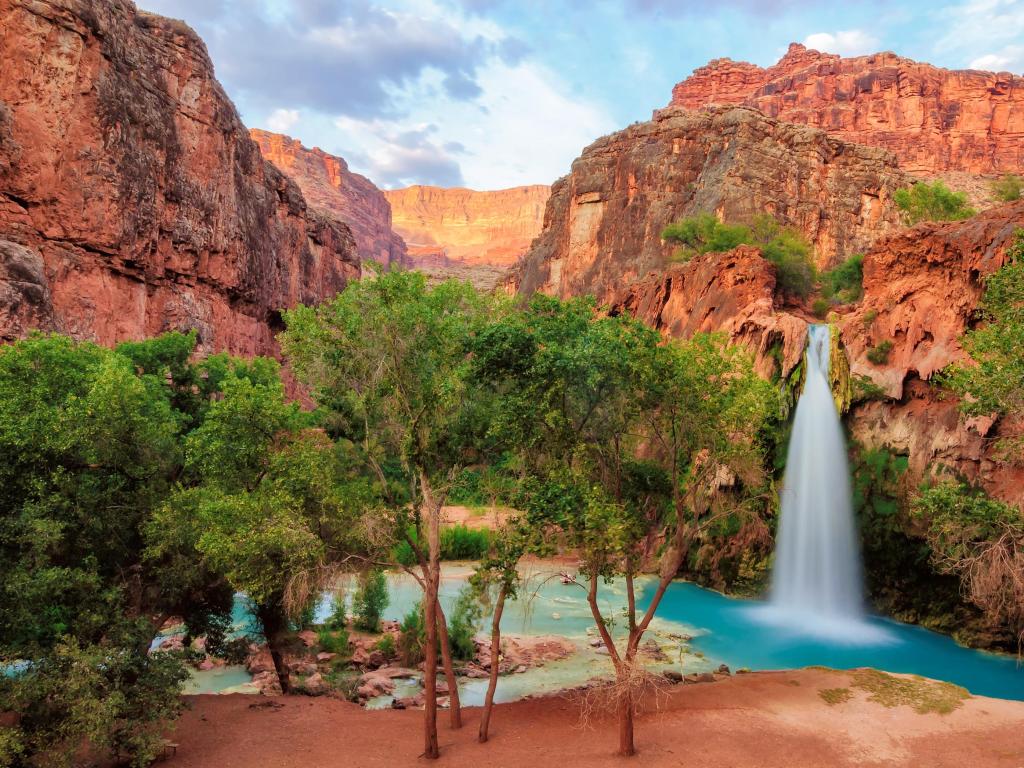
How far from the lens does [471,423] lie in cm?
1207

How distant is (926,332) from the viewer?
2538 cm

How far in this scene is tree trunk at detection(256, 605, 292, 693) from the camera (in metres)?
14.1

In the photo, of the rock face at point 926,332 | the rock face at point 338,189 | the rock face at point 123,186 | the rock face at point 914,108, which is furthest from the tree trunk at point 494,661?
the rock face at point 338,189

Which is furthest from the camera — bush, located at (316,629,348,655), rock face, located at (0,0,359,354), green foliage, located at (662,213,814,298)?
green foliage, located at (662,213,814,298)

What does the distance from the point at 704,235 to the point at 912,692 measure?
46982mm

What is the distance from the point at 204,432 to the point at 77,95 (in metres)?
33.8

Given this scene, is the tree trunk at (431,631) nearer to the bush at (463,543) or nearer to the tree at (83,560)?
the tree at (83,560)

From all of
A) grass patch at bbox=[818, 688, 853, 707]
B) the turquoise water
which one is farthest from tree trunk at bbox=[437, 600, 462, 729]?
grass patch at bbox=[818, 688, 853, 707]

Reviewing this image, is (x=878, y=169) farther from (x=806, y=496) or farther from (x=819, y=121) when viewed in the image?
(x=819, y=121)

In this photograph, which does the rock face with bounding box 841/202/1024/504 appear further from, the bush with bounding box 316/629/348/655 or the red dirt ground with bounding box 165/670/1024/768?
the bush with bounding box 316/629/348/655

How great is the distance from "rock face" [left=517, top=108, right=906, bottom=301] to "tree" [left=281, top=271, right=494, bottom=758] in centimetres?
5156

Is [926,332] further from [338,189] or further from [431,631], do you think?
[338,189]

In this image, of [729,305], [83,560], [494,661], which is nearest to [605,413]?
[494,661]

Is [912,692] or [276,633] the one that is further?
[276,633]
